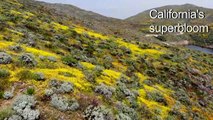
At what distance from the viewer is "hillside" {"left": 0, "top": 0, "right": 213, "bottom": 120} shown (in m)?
18.2

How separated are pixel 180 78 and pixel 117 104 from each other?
66.0ft

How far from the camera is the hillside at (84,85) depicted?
1816 centimetres

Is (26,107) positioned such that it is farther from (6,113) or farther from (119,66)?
(119,66)

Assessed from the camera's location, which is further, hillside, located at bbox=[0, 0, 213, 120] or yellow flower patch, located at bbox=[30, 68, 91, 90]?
yellow flower patch, located at bbox=[30, 68, 91, 90]

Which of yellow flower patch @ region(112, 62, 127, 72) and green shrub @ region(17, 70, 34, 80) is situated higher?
green shrub @ region(17, 70, 34, 80)

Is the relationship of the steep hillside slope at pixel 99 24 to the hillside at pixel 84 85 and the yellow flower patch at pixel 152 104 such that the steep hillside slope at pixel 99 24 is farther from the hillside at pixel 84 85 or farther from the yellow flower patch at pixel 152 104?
the yellow flower patch at pixel 152 104

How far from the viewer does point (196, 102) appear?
33500 mm

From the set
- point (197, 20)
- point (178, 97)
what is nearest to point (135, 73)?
point (178, 97)

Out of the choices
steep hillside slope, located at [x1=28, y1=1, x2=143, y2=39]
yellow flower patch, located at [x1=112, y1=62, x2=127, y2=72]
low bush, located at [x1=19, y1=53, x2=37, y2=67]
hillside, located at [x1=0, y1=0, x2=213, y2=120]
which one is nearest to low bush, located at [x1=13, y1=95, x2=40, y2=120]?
hillside, located at [x1=0, y1=0, x2=213, y2=120]

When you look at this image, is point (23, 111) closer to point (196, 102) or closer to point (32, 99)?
point (32, 99)

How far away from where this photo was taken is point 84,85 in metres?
21.8

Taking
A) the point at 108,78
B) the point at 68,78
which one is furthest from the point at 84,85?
the point at 108,78

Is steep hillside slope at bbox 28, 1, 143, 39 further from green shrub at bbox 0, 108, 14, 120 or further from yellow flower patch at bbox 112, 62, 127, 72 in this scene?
green shrub at bbox 0, 108, 14, 120

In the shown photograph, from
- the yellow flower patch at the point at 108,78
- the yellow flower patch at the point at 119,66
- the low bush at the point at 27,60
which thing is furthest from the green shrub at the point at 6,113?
the yellow flower patch at the point at 119,66
